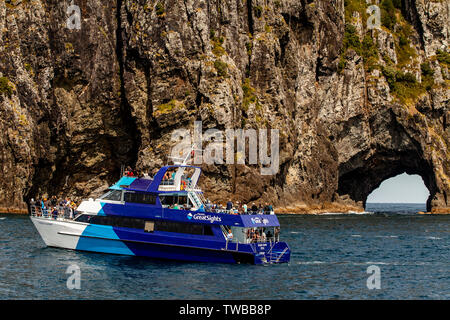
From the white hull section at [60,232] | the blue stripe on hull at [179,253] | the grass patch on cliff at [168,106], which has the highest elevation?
the grass patch on cliff at [168,106]

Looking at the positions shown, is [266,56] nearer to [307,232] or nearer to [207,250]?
[307,232]

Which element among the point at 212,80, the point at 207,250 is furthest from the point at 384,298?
the point at 212,80

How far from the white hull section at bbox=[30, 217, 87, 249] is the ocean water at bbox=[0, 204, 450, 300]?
2.15 ft

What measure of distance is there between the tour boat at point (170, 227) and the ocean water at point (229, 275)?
818mm

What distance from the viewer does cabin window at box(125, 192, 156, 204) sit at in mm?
38969

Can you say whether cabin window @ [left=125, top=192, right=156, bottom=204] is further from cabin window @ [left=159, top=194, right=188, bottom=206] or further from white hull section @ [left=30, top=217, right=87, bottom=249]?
white hull section @ [left=30, top=217, right=87, bottom=249]

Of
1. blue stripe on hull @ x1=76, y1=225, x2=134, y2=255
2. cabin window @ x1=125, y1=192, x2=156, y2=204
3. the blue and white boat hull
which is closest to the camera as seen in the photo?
the blue and white boat hull

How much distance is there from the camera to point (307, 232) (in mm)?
63438

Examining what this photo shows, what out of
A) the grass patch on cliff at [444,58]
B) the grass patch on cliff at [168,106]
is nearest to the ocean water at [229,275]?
the grass patch on cliff at [168,106]

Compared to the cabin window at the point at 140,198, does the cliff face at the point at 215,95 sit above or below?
above

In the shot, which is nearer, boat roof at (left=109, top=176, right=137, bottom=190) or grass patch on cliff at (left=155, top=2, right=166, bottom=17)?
boat roof at (left=109, top=176, right=137, bottom=190)

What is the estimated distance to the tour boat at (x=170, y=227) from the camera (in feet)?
124

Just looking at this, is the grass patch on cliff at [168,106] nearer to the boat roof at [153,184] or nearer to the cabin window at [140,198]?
the boat roof at [153,184]

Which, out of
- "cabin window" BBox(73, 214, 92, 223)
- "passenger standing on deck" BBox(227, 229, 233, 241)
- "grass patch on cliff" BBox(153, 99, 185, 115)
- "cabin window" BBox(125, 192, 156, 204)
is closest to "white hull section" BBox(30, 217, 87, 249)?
"cabin window" BBox(73, 214, 92, 223)
